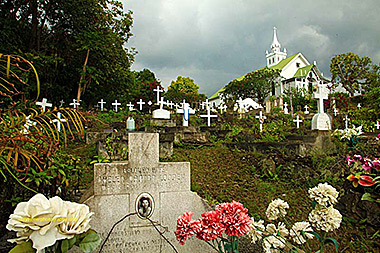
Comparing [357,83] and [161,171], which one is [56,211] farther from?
[357,83]

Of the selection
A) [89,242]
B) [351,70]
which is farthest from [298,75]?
[89,242]

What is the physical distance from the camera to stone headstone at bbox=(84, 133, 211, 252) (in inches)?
121

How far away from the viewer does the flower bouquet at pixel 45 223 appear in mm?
1253

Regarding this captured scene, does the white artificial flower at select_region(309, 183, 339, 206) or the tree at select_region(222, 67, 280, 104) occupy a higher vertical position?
the tree at select_region(222, 67, 280, 104)

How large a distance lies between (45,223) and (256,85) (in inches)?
1515

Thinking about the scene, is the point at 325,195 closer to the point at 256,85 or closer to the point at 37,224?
the point at 37,224

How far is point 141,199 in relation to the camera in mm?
3191

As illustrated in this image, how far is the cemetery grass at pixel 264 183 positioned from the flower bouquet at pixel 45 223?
2.58 m

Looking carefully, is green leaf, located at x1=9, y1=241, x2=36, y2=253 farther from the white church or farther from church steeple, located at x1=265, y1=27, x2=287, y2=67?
church steeple, located at x1=265, y1=27, x2=287, y2=67

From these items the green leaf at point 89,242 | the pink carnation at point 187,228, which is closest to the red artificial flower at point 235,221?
the pink carnation at point 187,228

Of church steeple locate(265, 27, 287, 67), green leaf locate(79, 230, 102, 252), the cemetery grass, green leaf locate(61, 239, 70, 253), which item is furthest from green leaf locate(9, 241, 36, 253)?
church steeple locate(265, 27, 287, 67)

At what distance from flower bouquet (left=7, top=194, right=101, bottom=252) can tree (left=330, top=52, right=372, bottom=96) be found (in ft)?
127

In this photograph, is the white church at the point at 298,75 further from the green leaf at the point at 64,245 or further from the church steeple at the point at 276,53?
the green leaf at the point at 64,245

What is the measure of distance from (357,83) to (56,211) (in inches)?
1621
